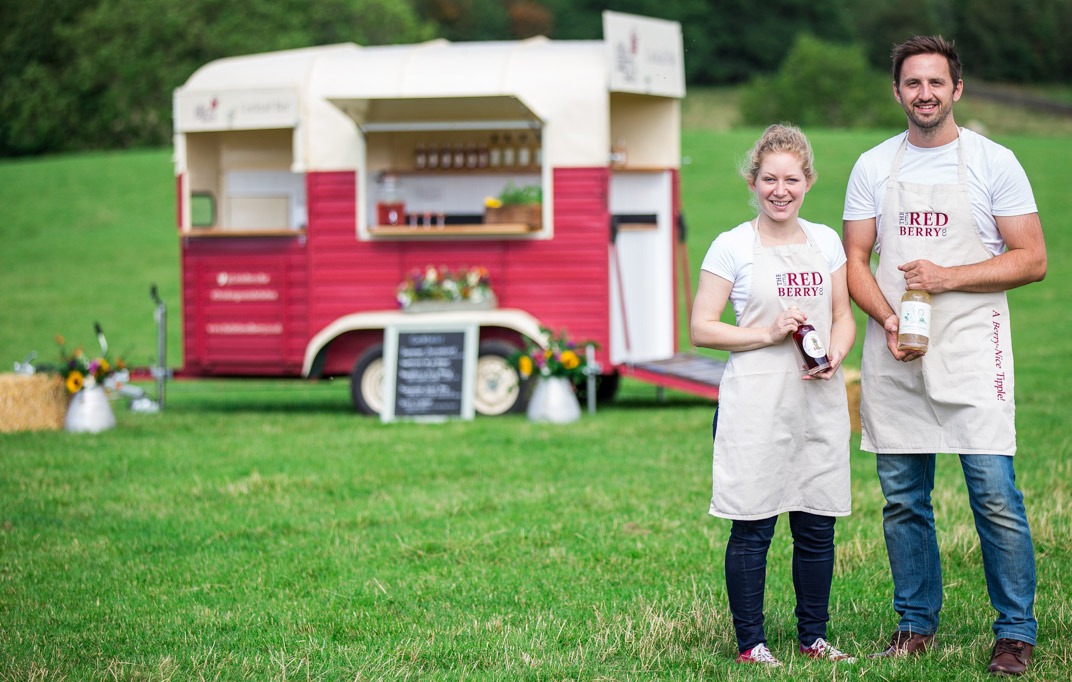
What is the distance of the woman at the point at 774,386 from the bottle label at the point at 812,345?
0.10 m

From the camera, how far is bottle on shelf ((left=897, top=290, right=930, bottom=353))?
413 centimetres

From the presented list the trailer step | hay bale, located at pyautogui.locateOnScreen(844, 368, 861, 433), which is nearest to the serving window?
the trailer step

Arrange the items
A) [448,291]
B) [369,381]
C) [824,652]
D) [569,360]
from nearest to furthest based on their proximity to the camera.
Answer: [824,652] → [569,360] → [448,291] → [369,381]

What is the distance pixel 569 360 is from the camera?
10.6 metres

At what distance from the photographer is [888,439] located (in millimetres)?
4359

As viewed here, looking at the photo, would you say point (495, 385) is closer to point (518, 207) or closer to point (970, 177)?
point (518, 207)

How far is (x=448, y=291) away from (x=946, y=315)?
7194mm

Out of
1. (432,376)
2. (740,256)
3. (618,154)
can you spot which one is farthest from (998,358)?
(618,154)

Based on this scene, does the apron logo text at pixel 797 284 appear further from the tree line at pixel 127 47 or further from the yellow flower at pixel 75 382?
the tree line at pixel 127 47

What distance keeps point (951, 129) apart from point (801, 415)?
1043 mm

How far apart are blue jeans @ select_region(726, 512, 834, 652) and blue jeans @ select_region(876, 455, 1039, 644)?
27 cm

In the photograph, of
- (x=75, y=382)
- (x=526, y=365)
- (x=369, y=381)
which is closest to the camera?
(x=75, y=382)

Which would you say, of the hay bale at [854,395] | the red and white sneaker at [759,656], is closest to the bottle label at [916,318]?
the red and white sneaker at [759,656]

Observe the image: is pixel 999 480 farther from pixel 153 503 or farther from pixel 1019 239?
pixel 153 503
